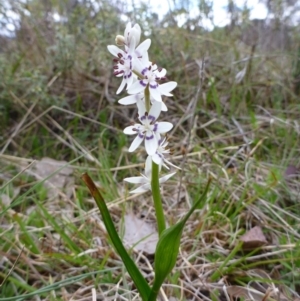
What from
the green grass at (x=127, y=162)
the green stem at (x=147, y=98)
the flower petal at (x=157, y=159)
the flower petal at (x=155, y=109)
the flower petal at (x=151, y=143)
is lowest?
the green grass at (x=127, y=162)

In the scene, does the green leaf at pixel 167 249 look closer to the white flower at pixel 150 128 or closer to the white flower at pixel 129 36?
the white flower at pixel 150 128

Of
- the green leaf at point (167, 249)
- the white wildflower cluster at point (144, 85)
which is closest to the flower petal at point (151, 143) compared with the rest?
the white wildflower cluster at point (144, 85)

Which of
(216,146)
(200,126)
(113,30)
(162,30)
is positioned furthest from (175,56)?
(216,146)

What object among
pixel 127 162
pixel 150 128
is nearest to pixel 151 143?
pixel 150 128

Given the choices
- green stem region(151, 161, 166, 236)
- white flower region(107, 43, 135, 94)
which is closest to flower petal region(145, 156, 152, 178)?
green stem region(151, 161, 166, 236)

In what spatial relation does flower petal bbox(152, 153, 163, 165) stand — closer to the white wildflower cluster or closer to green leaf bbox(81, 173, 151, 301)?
the white wildflower cluster

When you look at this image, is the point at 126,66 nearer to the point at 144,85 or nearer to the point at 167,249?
the point at 144,85
